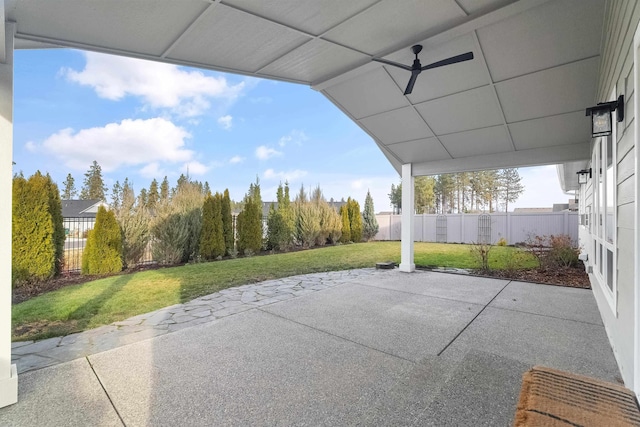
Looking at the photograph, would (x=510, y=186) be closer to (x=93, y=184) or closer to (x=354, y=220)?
(x=354, y=220)

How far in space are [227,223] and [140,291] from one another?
4.70 meters

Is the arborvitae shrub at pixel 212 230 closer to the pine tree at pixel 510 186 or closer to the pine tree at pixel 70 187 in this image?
the pine tree at pixel 510 186

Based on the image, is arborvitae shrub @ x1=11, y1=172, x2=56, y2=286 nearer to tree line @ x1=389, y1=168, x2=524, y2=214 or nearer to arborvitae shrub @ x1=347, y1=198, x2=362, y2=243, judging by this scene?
arborvitae shrub @ x1=347, y1=198, x2=362, y2=243

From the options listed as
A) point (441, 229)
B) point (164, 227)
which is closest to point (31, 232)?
point (164, 227)

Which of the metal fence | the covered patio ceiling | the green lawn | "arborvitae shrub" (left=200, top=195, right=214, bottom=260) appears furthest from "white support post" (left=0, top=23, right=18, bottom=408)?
"arborvitae shrub" (left=200, top=195, right=214, bottom=260)

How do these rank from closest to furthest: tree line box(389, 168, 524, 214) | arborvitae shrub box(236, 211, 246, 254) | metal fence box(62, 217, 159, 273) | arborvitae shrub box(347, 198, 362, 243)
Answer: metal fence box(62, 217, 159, 273) → arborvitae shrub box(236, 211, 246, 254) → arborvitae shrub box(347, 198, 362, 243) → tree line box(389, 168, 524, 214)

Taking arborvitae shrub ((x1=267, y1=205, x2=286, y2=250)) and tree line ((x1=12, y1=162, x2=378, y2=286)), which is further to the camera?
arborvitae shrub ((x1=267, y1=205, x2=286, y2=250))

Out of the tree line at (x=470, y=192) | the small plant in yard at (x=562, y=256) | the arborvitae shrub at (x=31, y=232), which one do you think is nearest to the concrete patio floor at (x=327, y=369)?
the small plant in yard at (x=562, y=256)

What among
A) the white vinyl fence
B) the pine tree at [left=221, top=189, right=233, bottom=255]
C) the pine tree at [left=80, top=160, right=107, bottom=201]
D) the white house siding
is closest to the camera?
the white house siding

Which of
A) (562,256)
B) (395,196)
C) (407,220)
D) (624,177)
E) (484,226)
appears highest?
(395,196)

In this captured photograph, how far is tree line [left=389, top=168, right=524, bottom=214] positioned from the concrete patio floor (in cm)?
2678

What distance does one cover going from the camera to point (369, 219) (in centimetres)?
1794

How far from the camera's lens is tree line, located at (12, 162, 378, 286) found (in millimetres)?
5879

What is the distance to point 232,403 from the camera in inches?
84.1
